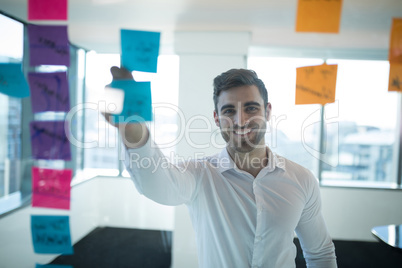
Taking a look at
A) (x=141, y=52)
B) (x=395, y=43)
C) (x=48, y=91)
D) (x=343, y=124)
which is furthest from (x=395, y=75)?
(x=48, y=91)

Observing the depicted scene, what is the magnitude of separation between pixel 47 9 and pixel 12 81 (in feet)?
0.91

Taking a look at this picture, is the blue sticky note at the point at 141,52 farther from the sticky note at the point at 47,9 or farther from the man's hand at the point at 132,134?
the sticky note at the point at 47,9

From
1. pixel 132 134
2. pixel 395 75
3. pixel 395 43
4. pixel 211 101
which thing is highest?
pixel 395 43

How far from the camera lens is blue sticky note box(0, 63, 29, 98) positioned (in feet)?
2.53

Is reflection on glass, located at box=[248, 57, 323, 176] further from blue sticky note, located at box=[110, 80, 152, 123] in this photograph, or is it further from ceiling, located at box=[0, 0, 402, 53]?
blue sticky note, located at box=[110, 80, 152, 123]

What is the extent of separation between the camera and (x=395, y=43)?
756mm

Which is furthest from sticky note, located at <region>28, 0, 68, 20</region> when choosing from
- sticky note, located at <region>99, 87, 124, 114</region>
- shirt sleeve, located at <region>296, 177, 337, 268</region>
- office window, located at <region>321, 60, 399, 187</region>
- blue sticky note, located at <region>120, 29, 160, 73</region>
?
shirt sleeve, located at <region>296, 177, 337, 268</region>

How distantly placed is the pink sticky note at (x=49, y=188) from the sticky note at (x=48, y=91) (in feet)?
0.73

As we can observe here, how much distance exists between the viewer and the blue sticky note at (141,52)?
65 cm

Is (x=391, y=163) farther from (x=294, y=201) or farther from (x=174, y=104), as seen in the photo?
(x=174, y=104)

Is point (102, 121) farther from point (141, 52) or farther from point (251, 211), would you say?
point (251, 211)

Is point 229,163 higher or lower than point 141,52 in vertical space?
lower

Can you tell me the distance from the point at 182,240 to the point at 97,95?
63cm

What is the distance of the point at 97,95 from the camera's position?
80 centimetres
